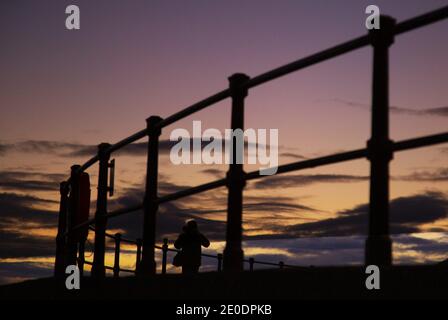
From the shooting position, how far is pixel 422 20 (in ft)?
13.3

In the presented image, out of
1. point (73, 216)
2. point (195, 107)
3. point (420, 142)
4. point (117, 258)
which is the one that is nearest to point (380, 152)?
point (420, 142)

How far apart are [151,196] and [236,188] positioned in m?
1.66

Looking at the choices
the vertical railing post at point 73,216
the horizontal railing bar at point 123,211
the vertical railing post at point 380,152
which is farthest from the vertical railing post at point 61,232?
the vertical railing post at point 380,152

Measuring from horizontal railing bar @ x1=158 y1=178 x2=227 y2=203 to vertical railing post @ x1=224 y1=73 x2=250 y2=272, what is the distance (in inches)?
5.0

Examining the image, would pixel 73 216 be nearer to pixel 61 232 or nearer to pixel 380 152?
pixel 61 232

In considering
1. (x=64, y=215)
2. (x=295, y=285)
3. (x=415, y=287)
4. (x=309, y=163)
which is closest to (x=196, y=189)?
(x=309, y=163)

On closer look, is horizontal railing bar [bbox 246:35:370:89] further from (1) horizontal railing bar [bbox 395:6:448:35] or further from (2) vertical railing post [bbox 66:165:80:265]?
(2) vertical railing post [bbox 66:165:80:265]

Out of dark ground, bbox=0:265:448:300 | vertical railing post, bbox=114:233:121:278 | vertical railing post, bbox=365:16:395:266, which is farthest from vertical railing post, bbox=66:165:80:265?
vertical railing post, bbox=365:16:395:266

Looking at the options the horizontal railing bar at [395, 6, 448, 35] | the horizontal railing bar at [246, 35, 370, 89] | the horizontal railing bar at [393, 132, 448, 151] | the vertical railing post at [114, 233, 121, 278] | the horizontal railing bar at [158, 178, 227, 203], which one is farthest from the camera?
the vertical railing post at [114, 233, 121, 278]

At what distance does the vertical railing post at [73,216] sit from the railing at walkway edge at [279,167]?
1830 millimetres

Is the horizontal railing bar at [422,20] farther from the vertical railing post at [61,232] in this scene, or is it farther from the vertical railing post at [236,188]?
the vertical railing post at [61,232]

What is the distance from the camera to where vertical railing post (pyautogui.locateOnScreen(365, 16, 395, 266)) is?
4.11m
